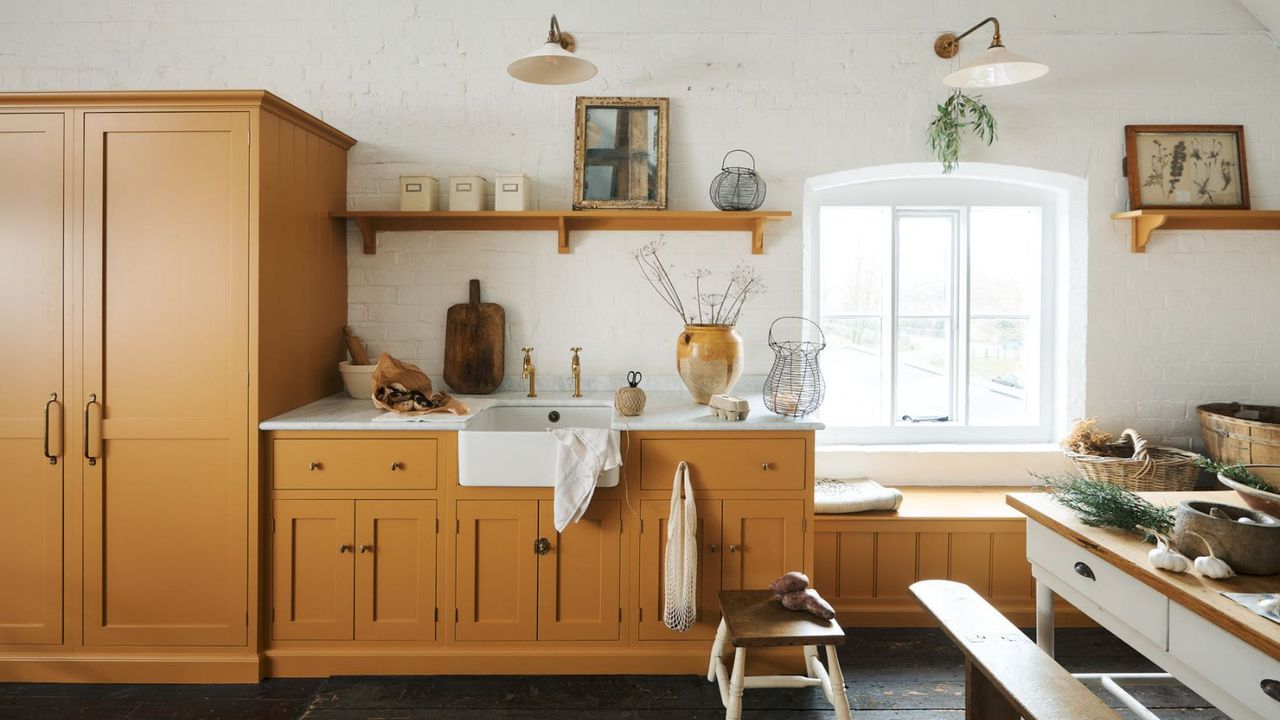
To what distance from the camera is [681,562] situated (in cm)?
271

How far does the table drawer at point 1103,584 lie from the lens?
5.16 feet

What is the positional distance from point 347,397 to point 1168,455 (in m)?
3.72

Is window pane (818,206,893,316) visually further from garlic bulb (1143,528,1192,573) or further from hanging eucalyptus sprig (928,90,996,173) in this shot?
garlic bulb (1143,528,1192,573)

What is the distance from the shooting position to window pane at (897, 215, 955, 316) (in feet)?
12.9

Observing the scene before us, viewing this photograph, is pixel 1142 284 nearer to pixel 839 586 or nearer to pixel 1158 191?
pixel 1158 191

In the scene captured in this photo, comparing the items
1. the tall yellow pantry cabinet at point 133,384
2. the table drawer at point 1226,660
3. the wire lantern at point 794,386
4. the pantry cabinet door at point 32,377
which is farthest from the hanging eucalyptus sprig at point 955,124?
the pantry cabinet door at point 32,377

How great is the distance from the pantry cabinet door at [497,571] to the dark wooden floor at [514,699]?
7.9 inches

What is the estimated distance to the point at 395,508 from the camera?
9.11 ft

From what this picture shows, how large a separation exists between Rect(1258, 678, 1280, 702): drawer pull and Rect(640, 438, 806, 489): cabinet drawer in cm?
159

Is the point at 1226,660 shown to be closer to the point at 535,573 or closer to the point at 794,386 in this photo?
the point at 794,386

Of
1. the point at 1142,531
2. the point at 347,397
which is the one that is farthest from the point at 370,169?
the point at 1142,531

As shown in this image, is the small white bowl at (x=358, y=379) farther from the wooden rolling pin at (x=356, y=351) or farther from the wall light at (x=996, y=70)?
the wall light at (x=996, y=70)

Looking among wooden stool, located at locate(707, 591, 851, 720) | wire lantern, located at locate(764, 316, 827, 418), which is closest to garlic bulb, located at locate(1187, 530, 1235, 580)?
wooden stool, located at locate(707, 591, 851, 720)

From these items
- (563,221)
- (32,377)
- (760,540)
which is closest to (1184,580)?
(760,540)
